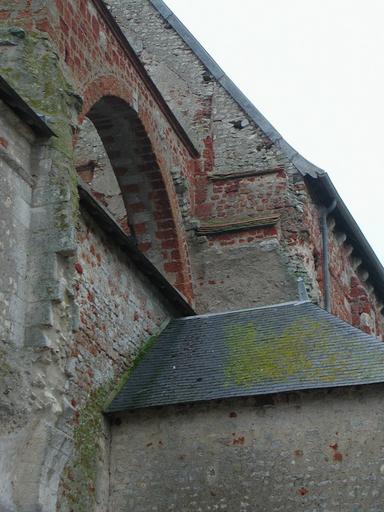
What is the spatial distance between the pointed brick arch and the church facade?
0.06 feet

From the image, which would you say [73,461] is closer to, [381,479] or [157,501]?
[157,501]

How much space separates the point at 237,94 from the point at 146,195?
8.88 ft

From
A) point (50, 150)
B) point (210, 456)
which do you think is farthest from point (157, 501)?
point (50, 150)

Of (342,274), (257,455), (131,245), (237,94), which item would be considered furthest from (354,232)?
(257,455)

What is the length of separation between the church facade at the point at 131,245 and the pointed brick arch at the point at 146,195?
0.06 ft

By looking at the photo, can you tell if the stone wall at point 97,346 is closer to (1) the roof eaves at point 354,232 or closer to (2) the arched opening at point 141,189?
(2) the arched opening at point 141,189

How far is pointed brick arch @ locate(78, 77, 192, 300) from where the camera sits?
12.0 meters

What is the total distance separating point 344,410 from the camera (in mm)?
8953

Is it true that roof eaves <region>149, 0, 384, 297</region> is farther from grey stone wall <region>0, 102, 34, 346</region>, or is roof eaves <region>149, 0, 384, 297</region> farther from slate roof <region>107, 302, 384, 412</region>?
grey stone wall <region>0, 102, 34, 346</region>

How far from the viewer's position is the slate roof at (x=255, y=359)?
9.12 m

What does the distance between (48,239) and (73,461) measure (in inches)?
93.0

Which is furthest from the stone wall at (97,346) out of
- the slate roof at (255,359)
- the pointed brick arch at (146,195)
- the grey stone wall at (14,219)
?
the pointed brick arch at (146,195)

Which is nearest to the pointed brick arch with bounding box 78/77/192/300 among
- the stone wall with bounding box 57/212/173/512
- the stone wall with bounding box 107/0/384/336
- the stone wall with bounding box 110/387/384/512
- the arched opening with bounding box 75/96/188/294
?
the arched opening with bounding box 75/96/188/294

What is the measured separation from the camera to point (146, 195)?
12406 millimetres
